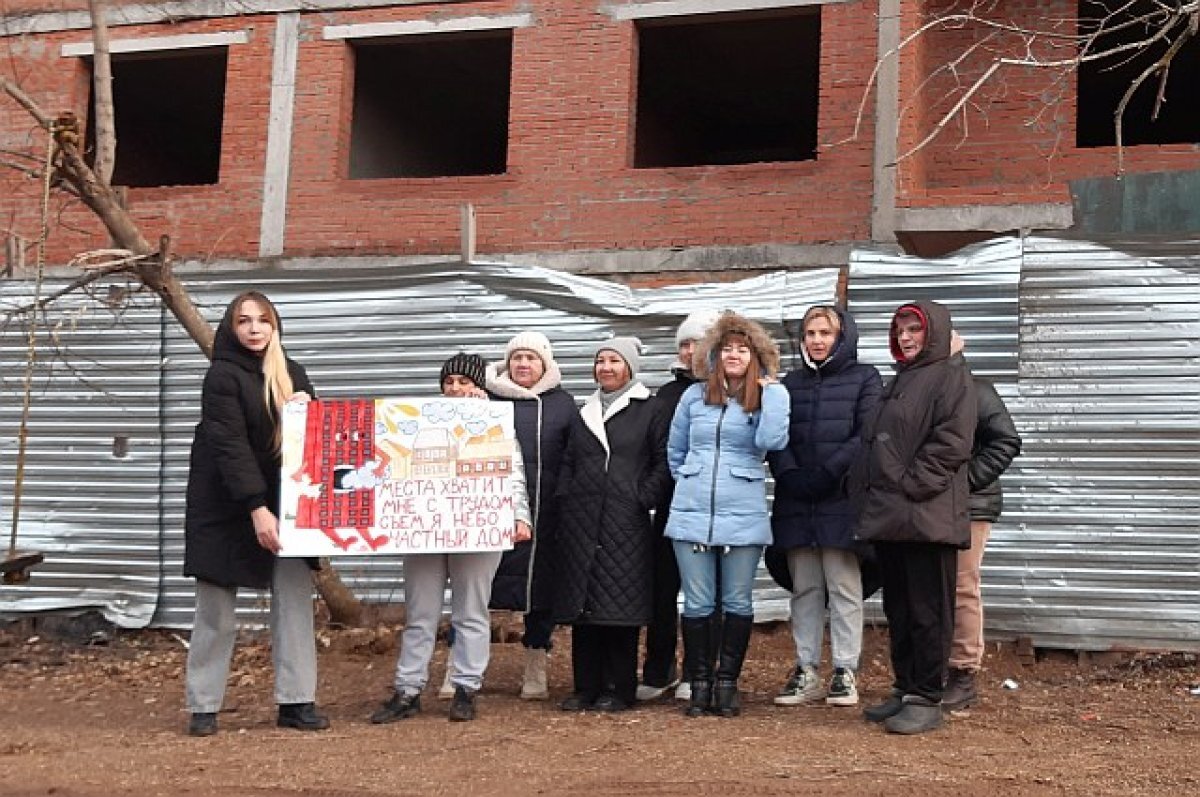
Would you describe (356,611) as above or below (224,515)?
below

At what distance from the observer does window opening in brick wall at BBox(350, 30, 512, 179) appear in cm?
1380

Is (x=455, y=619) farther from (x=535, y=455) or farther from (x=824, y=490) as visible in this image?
(x=824, y=490)

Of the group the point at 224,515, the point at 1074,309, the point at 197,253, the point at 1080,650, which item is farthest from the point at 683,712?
the point at 197,253

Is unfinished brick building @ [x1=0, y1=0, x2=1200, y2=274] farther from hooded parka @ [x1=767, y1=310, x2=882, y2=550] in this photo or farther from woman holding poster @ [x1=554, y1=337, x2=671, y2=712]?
woman holding poster @ [x1=554, y1=337, x2=671, y2=712]

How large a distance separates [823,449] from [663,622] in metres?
1.32

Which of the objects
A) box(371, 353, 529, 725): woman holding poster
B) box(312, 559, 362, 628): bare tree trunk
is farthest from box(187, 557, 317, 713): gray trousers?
box(312, 559, 362, 628): bare tree trunk

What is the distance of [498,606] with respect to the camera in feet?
24.0

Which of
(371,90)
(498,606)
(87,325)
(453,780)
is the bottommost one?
(453,780)

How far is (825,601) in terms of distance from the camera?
279 inches

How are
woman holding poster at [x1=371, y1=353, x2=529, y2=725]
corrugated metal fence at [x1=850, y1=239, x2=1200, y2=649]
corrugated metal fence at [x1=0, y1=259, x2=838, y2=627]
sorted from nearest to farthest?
woman holding poster at [x1=371, y1=353, x2=529, y2=725]
corrugated metal fence at [x1=850, y1=239, x2=1200, y2=649]
corrugated metal fence at [x1=0, y1=259, x2=838, y2=627]

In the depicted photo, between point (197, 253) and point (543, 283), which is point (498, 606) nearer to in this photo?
point (543, 283)

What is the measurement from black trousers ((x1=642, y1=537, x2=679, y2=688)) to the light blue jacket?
1.35ft

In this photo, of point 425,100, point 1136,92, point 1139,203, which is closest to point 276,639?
point 1139,203

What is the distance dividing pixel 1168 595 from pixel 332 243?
722cm
